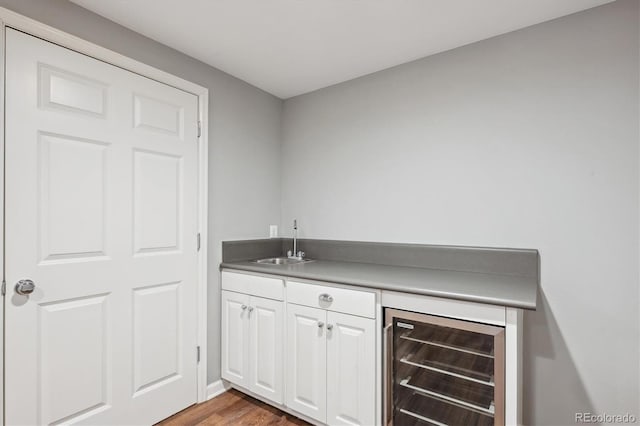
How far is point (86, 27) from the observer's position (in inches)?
66.6

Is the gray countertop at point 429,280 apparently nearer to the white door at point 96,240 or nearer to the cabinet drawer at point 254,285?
the cabinet drawer at point 254,285

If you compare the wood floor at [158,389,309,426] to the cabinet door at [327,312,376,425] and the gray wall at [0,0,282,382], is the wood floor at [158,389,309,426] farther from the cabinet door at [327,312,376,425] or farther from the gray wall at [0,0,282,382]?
the cabinet door at [327,312,376,425]

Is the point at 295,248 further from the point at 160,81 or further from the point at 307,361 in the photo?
the point at 160,81

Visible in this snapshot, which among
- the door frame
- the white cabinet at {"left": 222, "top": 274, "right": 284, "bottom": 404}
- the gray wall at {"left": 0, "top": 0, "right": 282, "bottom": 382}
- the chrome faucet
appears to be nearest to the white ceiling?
the gray wall at {"left": 0, "top": 0, "right": 282, "bottom": 382}

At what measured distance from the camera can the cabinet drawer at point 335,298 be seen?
1683mm

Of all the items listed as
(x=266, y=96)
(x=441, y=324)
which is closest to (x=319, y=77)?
(x=266, y=96)

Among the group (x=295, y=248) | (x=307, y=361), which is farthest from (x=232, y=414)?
(x=295, y=248)

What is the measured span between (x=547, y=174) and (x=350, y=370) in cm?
153

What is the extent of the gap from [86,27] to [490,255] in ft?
8.46

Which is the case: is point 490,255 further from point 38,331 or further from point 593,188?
point 38,331

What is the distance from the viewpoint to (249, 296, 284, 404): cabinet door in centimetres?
202

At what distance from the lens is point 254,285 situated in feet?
7.09

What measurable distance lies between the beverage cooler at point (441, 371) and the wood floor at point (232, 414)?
0.72 m

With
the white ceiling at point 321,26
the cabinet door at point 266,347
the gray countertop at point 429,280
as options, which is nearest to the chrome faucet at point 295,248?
the gray countertop at point 429,280
